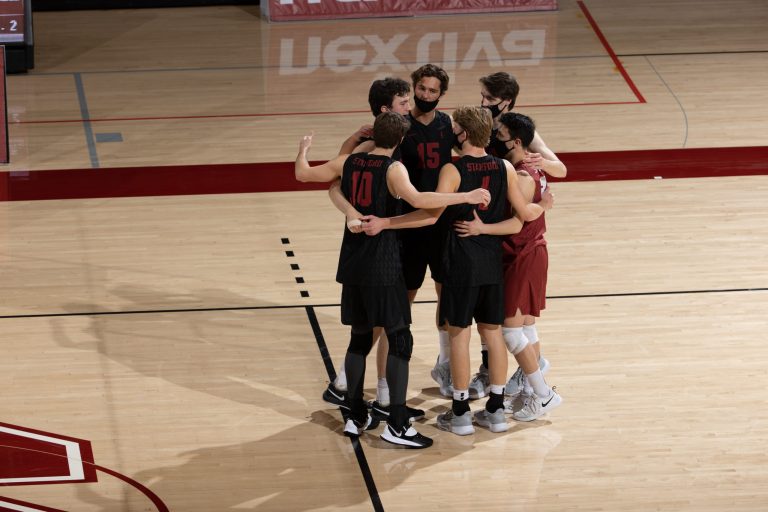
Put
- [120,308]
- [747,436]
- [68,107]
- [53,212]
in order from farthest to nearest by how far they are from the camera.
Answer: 1. [68,107]
2. [53,212]
3. [120,308]
4. [747,436]

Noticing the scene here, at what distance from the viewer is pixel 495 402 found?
5.86 meters

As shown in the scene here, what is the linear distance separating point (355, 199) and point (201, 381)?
58.8 inches

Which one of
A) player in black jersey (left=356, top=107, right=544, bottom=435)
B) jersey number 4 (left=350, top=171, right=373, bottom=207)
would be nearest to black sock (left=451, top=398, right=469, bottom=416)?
player in black jersey (left=356, top=107, right=544, bottom=435)

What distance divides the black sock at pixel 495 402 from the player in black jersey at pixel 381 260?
1.21 feet

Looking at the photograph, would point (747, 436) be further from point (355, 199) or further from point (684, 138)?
point (684, 138)

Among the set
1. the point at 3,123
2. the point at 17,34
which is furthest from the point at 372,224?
the point at 17,34

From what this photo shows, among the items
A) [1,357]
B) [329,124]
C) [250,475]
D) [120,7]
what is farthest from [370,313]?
[120,7]

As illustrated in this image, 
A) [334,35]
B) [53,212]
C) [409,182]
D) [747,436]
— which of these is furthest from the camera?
[334,35]

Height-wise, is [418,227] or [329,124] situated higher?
[418,227]

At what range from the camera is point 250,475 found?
215 inches

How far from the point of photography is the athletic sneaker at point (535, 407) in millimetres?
5984

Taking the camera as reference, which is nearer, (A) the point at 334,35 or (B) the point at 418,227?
(B) the point at 418,227

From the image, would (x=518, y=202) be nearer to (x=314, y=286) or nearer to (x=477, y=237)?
(x=477, y=237)

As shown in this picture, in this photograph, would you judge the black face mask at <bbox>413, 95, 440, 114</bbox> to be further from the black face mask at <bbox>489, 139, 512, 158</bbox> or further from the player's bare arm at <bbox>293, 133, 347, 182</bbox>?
the player's bare arm at <bbox>293, 133, 347, 182</bbox>
